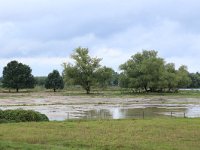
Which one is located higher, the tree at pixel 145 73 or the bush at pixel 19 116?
the tree at pixel 145 73

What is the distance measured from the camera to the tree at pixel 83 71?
419 ft

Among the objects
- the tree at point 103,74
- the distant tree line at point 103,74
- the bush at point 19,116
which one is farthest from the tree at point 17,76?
the bush at point 19,116

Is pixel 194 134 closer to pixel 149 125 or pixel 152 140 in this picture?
pixel 152 140

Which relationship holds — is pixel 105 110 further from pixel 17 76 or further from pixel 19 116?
pixel 17 76

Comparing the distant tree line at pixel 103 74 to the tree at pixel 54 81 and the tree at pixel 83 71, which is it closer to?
the tree at pixel 83 71

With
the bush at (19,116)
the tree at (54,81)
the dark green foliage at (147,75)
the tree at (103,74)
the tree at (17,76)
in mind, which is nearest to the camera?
the bush at (19,116)

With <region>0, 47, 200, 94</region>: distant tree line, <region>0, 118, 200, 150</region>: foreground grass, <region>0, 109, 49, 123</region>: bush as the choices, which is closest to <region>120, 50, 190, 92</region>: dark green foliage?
<region>0, 47, 200, 94</region>: distant tree line

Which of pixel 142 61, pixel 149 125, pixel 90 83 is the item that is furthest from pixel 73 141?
pixel 142 61

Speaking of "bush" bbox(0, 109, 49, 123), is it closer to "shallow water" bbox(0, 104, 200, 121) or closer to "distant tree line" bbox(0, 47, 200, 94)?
"shallow water" bbox(0, 104, 200, 121)

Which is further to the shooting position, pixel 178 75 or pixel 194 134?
pixel 178 75

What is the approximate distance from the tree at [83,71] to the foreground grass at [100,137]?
98.8 m

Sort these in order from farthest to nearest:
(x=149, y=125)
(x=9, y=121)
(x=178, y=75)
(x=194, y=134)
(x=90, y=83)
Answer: (x=178, y=75)
(x=90, y=83)
(x=9, y=121)
(x=149, y=125)
(x=194, y=134)

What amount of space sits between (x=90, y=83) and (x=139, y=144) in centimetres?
10773

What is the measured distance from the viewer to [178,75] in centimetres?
14112
